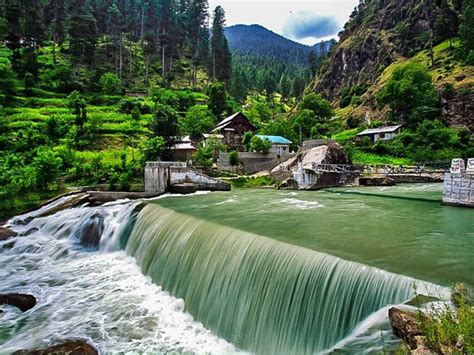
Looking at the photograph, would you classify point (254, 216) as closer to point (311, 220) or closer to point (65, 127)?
point (311, 220)

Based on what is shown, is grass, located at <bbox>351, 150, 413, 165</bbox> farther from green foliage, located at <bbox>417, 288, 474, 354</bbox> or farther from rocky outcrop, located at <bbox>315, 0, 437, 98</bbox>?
green foliage, located at <bbox>417, 288, 474, 354</bbox>

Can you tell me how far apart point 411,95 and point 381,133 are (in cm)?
817

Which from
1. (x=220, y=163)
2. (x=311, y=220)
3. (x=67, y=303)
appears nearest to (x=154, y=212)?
(x=67, y=303)

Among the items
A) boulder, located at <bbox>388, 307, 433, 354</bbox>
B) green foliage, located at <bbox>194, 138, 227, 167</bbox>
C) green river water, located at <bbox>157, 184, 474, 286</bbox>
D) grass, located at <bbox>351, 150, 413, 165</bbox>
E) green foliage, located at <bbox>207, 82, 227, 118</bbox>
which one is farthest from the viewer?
green foliage, located at <bbox>207, 82, 227, 118</bbox>

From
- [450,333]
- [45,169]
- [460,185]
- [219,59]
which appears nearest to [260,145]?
[45,169]

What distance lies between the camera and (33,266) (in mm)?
16578

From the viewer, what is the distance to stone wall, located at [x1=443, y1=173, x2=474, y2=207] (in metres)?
20.0

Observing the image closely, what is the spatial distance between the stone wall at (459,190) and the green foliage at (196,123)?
125ft

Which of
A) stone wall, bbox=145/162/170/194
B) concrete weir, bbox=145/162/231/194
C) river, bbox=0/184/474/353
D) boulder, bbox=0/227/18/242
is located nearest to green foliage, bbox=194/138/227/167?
concrete weir, bbox=145/162/231/194

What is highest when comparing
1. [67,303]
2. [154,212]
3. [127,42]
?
[127,42]

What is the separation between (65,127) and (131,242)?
29.9 metres

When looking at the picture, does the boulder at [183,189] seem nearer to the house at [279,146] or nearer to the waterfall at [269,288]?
the waterfall at [269,288]

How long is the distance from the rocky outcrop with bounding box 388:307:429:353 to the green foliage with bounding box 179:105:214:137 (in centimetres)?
4775

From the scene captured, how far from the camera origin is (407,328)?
6.23m
